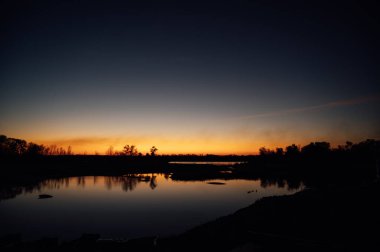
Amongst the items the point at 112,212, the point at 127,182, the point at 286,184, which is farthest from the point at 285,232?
the point at 127,182

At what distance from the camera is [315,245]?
9180 millimetres

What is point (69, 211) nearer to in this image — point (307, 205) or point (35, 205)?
point (35, 205)

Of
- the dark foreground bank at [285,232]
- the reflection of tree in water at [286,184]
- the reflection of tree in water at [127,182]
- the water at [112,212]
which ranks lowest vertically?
the water at [112,212]

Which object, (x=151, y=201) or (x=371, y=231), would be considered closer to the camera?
→ (x=371, y=231)

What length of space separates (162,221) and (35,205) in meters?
22.5

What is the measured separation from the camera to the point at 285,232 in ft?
47.4

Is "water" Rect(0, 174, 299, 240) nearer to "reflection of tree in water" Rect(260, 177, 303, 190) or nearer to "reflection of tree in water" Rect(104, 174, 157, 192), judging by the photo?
"reflection of tree in water" Rect(104, 174, 157, 192)

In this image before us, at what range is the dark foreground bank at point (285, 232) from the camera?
1144 centimetres

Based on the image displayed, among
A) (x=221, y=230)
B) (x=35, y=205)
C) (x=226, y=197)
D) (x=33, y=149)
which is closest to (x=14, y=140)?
(x=33, y=149)

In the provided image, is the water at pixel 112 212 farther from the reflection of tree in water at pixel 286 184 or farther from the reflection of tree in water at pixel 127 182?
the reflection of tree in water at pixel 286 184

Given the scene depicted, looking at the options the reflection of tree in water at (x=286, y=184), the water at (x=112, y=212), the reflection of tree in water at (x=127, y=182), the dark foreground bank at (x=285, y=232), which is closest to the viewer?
the dark foreground bank at (x=285, y=232)

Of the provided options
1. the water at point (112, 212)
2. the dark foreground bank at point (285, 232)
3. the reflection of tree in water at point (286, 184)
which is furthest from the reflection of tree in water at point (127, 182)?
the dark foreground bank at point (285, 232)

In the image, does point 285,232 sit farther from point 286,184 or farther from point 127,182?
point 127,182

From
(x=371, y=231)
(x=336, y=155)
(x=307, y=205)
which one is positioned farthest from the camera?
(x=336, y=155)
